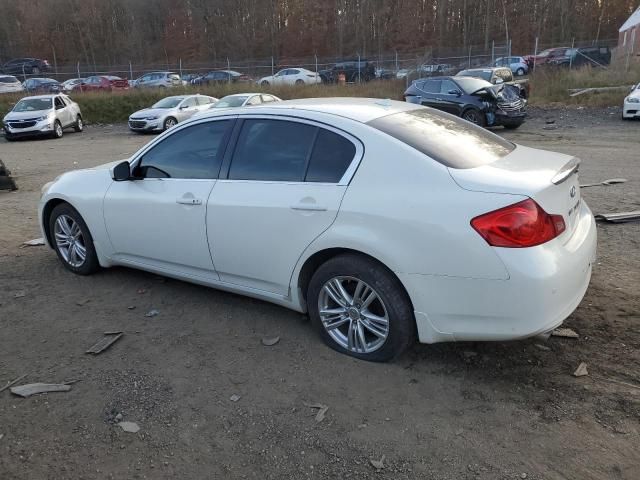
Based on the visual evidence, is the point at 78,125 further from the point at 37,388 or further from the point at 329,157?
the point at 329,157

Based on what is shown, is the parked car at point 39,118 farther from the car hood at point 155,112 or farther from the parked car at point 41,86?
the parked car at point 41,86

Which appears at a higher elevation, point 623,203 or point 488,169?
point 488,169

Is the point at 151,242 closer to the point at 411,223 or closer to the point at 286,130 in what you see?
the point at 286,130

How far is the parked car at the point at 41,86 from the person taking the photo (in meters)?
32.1

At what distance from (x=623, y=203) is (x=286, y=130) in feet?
17.5

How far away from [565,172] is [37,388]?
3518 millimetres

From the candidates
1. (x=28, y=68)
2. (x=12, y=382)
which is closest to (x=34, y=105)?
(x=12, y=382)

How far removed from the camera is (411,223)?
9.95 ft

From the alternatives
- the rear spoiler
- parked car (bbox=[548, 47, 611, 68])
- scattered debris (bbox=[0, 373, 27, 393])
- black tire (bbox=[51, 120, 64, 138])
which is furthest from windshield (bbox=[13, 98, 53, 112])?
parked car (bbox=[548, 47, 611, 68])

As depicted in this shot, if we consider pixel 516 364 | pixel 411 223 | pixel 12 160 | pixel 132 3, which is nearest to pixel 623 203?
pixel 516 364

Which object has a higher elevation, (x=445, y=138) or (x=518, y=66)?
(x=518, y=66)

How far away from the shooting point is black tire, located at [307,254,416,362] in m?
3.19

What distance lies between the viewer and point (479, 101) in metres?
16.2

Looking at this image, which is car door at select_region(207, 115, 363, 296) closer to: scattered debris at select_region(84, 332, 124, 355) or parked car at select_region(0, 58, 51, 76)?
scattered debris at select_region(84, 332, 124, 355)
